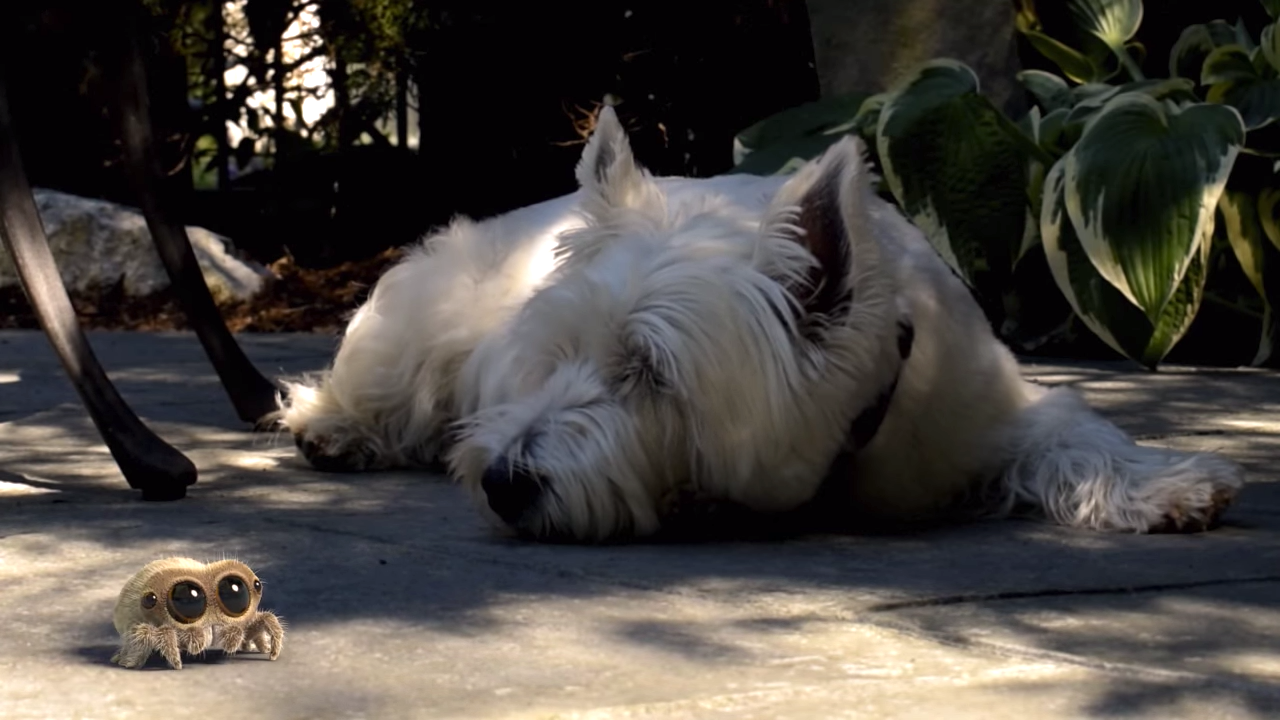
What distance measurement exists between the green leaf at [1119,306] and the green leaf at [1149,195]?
0.15m

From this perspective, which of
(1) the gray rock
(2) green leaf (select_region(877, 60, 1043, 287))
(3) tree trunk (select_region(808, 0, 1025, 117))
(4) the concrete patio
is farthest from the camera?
(1) the gray rock

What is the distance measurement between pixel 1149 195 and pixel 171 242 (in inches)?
101

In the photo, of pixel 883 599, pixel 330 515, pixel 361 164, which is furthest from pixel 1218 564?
pixel 361 164

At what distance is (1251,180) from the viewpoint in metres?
6.20

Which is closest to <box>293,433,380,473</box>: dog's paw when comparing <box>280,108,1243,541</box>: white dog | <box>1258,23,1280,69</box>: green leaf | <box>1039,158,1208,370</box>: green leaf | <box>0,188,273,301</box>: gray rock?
<box>280,108,1243,541</box>: white dog

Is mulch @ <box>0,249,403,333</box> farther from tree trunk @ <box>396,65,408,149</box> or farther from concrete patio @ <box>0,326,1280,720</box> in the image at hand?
concrete patio @ <box>0,326,1280,720</box>

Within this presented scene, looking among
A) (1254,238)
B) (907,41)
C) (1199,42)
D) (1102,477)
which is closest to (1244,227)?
(1254,238)

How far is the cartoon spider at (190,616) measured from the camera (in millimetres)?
2338

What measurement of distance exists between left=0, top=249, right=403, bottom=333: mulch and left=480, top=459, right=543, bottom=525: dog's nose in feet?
14.4

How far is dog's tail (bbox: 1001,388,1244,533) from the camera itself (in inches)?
139

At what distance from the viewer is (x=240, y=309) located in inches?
316

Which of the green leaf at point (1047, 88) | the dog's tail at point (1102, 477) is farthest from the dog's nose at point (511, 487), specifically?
the green leaf at point (1047, 88)

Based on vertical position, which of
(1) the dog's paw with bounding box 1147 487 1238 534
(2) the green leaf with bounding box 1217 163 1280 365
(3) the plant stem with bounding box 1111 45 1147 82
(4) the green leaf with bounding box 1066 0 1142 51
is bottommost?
(1) the dog's paw with bounding box 1147 487 1238 534

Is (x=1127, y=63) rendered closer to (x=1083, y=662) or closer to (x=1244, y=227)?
(x=1244, y=227)
